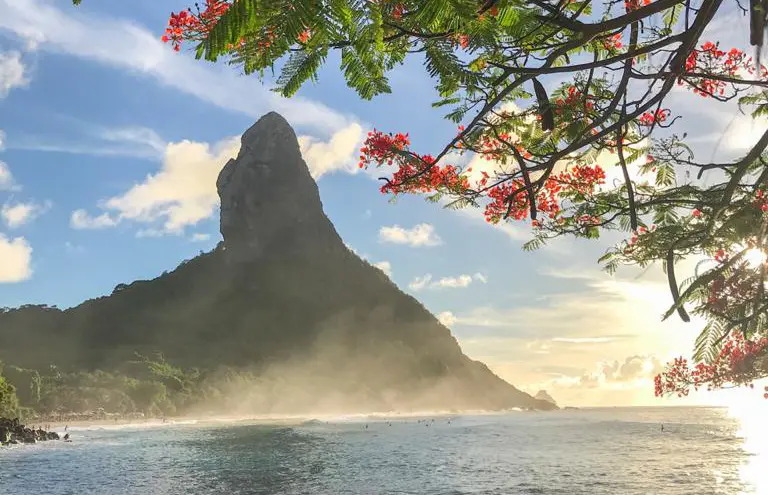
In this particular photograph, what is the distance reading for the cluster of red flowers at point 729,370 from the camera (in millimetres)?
13282

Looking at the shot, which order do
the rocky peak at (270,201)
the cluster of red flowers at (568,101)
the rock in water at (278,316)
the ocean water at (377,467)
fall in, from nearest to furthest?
1. the cluster of red flowers at (568,101)
2. the ocean water at (377,467)
3. the rock in water at (278,316)
4. the rocky peak at (270,201)

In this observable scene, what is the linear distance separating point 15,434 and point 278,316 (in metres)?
106

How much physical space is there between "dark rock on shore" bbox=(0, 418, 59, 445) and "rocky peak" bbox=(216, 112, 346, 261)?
103839mm

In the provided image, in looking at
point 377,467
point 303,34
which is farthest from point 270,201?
point 303,34

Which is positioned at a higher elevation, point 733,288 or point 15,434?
point 733,288

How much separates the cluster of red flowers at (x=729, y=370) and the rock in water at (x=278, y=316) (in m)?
125

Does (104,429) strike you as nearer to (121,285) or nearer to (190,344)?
(190,344)

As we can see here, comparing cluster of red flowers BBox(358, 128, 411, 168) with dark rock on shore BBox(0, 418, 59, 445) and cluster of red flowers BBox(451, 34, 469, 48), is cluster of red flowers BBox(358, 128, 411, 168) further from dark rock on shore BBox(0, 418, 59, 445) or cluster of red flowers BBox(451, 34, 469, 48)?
dark rock on shore BBox(0, 418, 59, 445)

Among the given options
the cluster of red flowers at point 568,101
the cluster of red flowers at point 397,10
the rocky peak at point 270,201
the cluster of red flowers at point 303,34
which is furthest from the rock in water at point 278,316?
the cluster of red flowers at point 303,34

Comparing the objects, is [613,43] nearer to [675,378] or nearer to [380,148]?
[380,148]

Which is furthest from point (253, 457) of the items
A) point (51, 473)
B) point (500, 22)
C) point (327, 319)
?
point (327, 319)

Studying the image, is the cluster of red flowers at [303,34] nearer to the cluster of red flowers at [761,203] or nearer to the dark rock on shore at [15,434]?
the cluster of red flowers at [761,203]

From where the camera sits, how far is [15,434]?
57.8 meters

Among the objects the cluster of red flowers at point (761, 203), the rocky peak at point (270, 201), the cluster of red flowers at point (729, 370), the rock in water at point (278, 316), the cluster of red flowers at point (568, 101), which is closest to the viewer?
the cluster of red flowers at point (568, 101)
